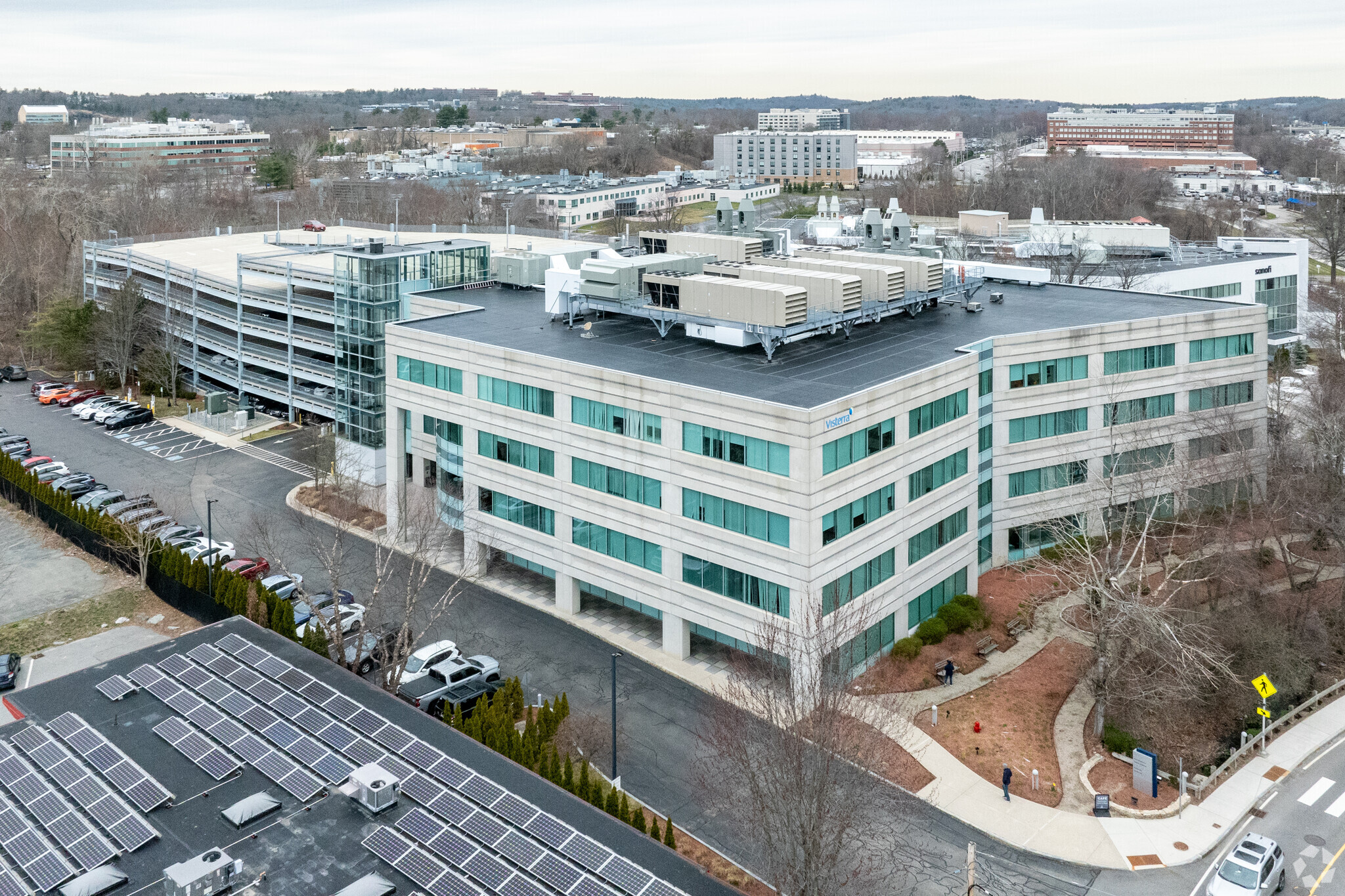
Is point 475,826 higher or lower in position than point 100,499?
lower

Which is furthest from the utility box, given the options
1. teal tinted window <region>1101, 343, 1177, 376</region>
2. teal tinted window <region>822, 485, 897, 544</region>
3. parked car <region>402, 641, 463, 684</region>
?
teal tinted window <region>1101, 343, 1177, 376</region>

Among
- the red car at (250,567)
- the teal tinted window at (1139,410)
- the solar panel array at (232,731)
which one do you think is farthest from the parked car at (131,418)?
the teal tinted window at (1139,410)

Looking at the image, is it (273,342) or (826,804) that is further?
(273,342)

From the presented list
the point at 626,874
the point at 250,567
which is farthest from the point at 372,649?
the point at 626,874

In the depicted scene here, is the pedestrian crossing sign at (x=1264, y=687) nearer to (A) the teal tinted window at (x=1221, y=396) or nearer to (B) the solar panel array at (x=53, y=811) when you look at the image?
(A) the teal tinted window at (x=1221, y=396)

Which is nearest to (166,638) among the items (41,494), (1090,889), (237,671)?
(237,671)

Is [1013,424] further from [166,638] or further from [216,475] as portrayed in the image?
[216,475]

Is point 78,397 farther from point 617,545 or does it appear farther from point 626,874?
point 626,874
